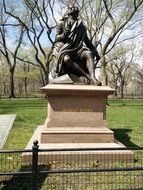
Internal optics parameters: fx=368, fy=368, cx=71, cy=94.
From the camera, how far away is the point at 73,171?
4.99 m

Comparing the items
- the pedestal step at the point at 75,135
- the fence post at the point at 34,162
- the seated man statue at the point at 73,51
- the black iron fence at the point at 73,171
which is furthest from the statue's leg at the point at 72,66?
the fence post at the point at 34,162

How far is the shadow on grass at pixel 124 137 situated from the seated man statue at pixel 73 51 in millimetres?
2134

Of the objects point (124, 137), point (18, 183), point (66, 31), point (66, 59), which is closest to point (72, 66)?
point (66, 59)

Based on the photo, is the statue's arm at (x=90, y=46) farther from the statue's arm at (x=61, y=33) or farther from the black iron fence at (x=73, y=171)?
the black iron fence at (x=73, y=171)

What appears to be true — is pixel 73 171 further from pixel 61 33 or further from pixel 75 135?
pixel 61 33

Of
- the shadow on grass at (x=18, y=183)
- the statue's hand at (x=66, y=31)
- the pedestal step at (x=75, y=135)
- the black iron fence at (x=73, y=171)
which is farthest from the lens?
the statue's hand at (x=66, y=31)

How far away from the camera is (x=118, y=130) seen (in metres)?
13.1

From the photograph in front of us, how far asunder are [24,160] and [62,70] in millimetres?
3052

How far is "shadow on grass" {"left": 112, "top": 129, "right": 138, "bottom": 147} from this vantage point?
1022 centimetres

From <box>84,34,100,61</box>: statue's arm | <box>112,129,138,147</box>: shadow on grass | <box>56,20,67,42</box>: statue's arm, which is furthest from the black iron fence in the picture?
<box>56,20,67,42</box>: statue's arm

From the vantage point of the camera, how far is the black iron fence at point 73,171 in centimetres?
509

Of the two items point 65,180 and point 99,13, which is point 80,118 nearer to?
point 65,180

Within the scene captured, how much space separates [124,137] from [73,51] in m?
3.30

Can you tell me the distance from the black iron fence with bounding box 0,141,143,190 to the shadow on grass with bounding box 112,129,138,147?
1.70 meters
